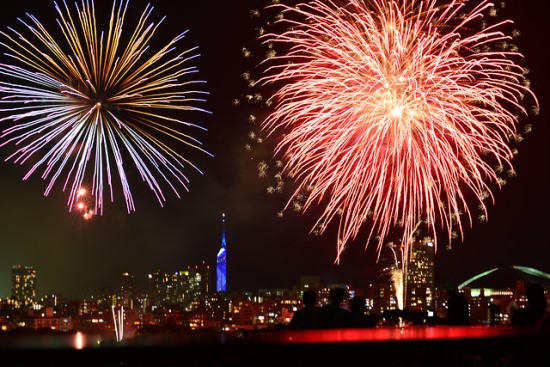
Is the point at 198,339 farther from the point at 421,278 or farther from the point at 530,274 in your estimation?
the point at 421,278

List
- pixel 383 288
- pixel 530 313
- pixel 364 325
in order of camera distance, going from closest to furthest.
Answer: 1. pixel 530 313
2. pixel 364 325
3. pixel 383 288

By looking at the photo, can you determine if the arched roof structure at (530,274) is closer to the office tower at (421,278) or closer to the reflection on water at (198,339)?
the reflection on water at (198,339)

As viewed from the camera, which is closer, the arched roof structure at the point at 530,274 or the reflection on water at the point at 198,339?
the reflection on water at the point at 198,339

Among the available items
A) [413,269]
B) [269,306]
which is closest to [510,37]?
[413,269]

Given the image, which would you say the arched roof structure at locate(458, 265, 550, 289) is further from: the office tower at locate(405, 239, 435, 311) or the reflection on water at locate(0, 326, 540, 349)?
the office tower at locate(405, 239, 435, 311)

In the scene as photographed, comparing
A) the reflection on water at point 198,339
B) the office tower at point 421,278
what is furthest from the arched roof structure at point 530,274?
the office tower at point 421,278

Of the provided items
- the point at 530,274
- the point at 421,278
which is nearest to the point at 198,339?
the point at 530,274

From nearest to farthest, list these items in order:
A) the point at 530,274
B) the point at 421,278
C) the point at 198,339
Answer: the point at 198,339
the point at 530,274
the point at 421,278

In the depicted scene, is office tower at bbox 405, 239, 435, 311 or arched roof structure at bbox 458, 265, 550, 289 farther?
office tower at bbox 405, 239, 435, 311

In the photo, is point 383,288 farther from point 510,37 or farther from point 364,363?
point 364,363

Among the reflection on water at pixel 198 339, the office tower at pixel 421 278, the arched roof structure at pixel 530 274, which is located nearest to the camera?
the reflection on water at pixel 198 339

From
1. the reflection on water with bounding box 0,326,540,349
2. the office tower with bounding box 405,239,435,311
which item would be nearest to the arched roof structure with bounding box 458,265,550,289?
the reflection on water with bounding box 0,326,540,349
